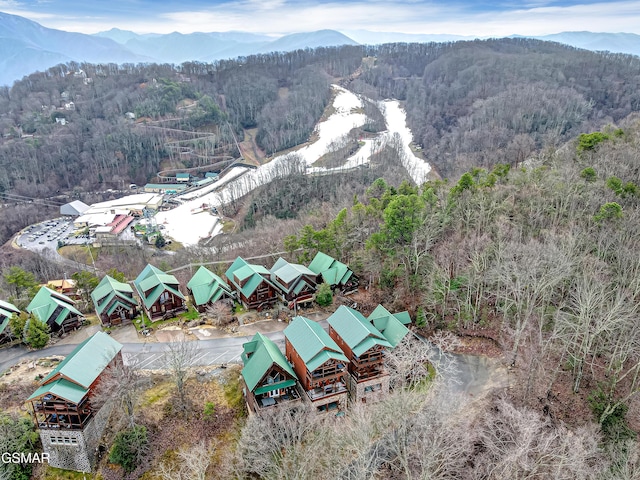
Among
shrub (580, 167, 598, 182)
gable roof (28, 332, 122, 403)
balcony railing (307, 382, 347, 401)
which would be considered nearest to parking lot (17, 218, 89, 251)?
gable roof (28, 332, 122, 403)

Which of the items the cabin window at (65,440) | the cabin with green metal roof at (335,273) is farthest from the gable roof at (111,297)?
the cabin with green metal roof at (335,273)

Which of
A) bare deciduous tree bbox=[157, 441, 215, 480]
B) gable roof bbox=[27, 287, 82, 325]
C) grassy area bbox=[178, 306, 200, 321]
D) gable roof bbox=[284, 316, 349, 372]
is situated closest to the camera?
bare deciduous tree bbox=[157, 441, 215, 480]

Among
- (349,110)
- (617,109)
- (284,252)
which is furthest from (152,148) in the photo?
(617,109)

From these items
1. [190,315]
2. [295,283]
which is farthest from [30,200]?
[295,283]

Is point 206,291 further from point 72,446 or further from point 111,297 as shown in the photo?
point 72,446

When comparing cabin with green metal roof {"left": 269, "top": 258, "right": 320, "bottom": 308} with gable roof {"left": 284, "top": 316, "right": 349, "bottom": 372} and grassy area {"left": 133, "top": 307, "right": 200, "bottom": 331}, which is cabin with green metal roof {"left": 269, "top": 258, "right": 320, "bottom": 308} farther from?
gable roof {"left": 284, "top": 316, "right": 349, "bottom": 372}

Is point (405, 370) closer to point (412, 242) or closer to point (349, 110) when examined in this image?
point (412, 242)
